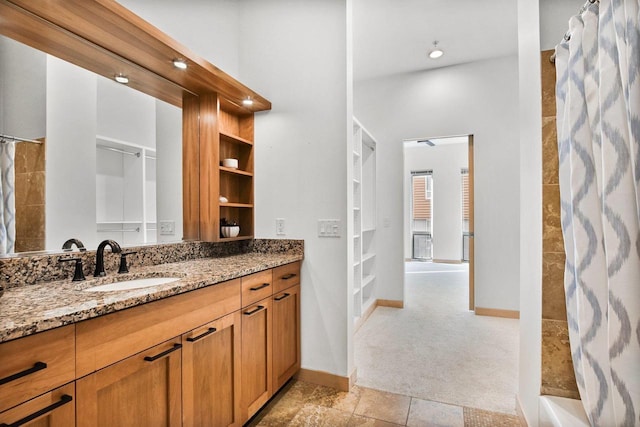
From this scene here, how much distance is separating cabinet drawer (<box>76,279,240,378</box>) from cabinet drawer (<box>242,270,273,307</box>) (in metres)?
0.16

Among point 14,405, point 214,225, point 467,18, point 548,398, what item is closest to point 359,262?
point 214,225

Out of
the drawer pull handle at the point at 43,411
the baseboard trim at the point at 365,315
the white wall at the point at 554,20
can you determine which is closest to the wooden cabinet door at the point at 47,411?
the drawer pull handle at the point at 43,411

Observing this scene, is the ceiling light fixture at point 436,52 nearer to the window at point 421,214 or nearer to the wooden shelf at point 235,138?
the wooden shelf at point 235,138

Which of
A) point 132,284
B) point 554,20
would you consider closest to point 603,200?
point 554,20

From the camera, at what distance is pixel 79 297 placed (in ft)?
3.40

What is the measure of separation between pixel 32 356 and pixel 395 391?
194 cm

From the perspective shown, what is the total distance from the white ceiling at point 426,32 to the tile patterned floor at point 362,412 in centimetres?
315

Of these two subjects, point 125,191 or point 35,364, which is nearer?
point 35,364

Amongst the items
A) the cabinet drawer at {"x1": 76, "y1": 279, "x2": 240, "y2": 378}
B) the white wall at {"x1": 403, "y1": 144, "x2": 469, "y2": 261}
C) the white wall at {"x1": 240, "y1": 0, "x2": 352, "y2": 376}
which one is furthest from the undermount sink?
the white wall at {"x1": 403, "y1": 144, "x2": 469, "y2": 261}

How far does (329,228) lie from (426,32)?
2468 millimetres

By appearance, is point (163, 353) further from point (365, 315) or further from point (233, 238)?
point (365, 315)

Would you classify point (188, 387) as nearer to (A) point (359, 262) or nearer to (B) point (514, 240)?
(A) point (359, 262)

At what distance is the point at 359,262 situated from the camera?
10.9 ft

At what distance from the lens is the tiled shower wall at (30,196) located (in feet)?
4.25
